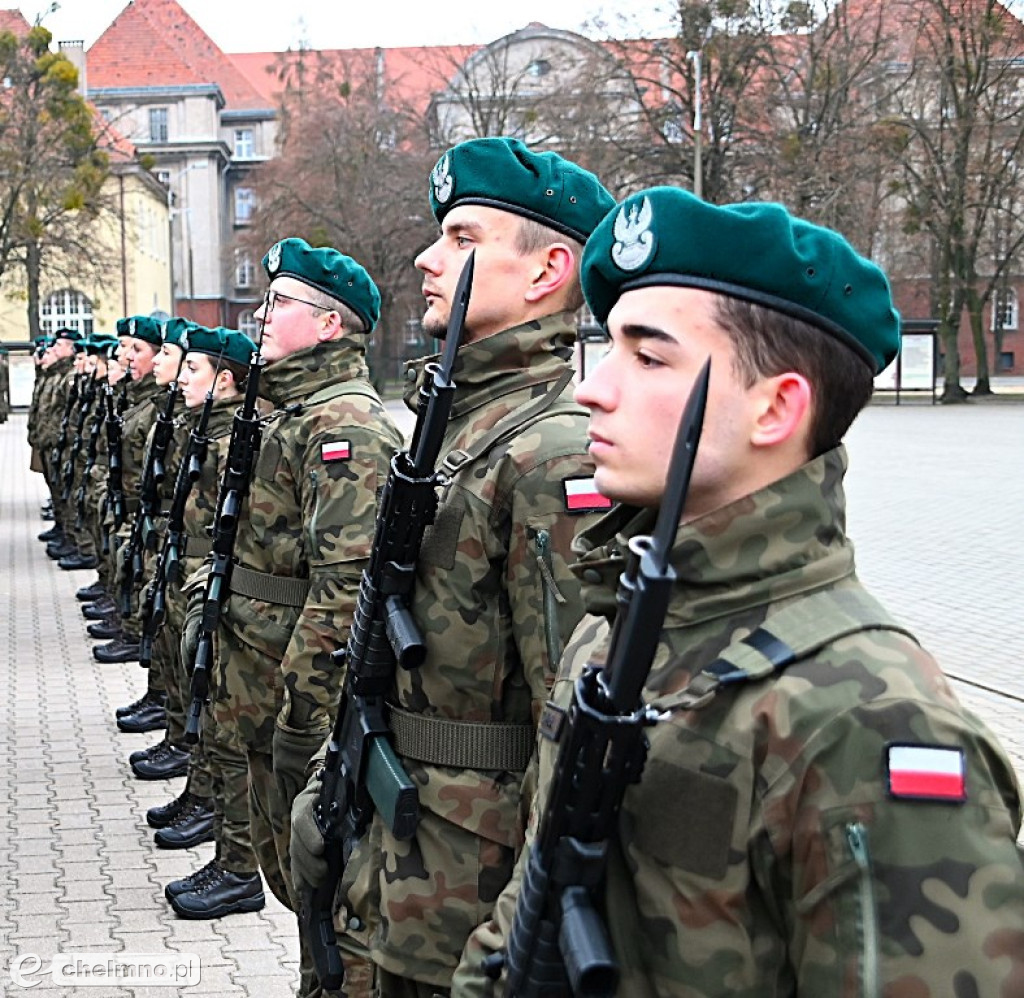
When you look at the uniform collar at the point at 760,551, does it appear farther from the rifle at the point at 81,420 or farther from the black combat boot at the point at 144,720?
the rifle at the point at 81,420

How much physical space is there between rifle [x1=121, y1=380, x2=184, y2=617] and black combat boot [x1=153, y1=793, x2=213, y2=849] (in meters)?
2.38

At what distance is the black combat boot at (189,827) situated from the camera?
634cm

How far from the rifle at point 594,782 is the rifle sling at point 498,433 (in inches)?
46.1

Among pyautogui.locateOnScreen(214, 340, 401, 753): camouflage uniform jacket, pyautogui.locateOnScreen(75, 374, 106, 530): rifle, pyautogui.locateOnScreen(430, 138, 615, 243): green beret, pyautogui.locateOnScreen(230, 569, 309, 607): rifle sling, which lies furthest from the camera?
pyautogui.locateOnScreen(75, 374, 106, 530): rifle

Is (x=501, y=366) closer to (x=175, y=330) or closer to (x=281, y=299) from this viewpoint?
(x=281, y=299)

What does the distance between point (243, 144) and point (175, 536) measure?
84616 mm

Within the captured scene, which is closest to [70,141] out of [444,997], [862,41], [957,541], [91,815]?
[862,41]

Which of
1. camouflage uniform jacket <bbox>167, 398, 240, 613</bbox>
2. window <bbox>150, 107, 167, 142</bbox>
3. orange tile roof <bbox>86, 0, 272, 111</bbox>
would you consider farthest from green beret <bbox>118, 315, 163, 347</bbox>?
orange tile roof <bbox>86, 0, 272, 111</bbox>

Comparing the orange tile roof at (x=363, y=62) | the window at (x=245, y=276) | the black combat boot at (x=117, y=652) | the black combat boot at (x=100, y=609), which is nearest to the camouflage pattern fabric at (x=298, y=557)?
the black combat boot at (x=117, y=652)

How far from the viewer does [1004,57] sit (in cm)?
4172

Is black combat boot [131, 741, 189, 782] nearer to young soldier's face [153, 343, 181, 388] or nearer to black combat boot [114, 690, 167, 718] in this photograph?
black combat boot [114, 690, 167, 718]

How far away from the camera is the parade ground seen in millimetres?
5133

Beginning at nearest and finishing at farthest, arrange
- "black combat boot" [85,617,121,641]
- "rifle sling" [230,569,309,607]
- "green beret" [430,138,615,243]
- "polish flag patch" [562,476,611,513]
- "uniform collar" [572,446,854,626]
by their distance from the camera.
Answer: "uniform collar" [572,446,854,626] < "polish flag patch" [562,476,611,513] < "green beret" [430,138,615,243] < "rifle sling" [230,569,309,607] < "black combat boot" [85,617,121,641]

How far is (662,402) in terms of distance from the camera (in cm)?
188
